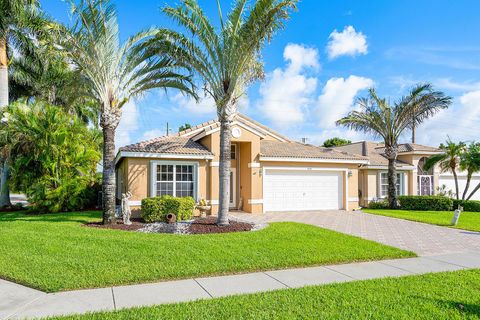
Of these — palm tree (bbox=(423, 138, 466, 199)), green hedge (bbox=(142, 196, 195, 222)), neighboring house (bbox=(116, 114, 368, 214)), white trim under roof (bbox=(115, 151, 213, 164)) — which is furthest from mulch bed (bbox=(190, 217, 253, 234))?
palm tree (bbox=(423, 138, 466, 199))

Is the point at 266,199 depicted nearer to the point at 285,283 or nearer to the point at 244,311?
the point at 285,283

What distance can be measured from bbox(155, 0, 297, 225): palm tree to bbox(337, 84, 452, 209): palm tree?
1215cm

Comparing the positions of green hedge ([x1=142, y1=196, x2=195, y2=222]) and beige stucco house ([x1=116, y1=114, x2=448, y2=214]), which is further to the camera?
beige stucco house ([x1=116, y1=114, x2=448, y2=214])

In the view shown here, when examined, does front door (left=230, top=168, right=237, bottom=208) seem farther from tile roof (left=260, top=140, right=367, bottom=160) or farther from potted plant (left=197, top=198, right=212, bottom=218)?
potted plant (left=197, top=198, right=212, bottom=218)

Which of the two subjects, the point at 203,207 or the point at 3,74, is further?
the point at 3,74

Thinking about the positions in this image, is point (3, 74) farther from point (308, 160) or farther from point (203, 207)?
point (308, 160)

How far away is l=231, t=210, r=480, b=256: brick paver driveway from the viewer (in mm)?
10516

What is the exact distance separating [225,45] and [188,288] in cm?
951

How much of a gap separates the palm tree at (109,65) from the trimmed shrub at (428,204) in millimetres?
18618

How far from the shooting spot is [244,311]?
5211 millimetres

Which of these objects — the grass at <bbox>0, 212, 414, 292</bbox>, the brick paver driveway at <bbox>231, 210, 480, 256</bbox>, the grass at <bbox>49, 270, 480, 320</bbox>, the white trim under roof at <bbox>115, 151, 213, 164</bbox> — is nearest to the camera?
the grass at <bbox>49, 270, 480, 320</bbox>

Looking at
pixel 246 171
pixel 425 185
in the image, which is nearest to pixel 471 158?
pixel 425 185

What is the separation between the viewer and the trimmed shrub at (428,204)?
75.6 feet

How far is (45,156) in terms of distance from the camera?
59.3 ft
